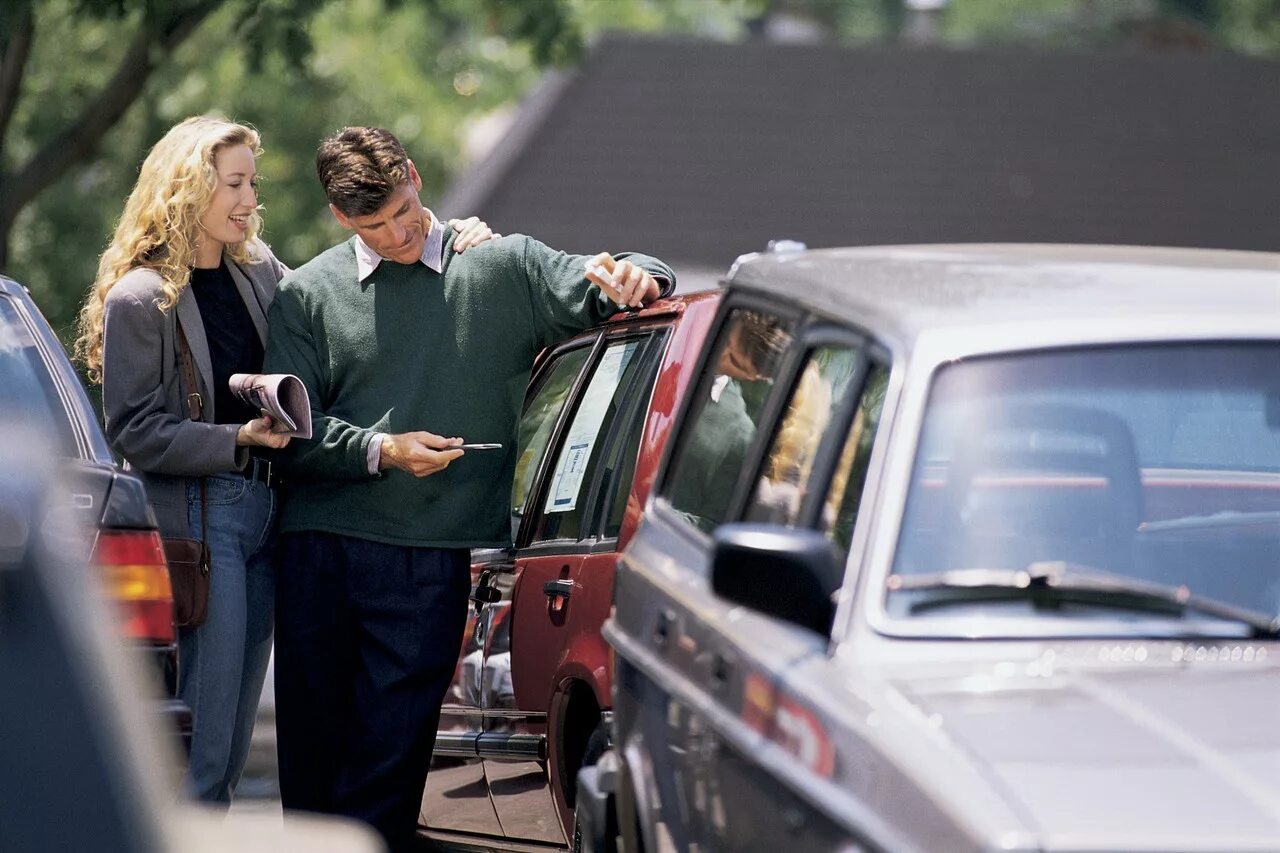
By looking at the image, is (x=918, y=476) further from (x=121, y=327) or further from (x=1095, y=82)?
(x=1095, y=82)

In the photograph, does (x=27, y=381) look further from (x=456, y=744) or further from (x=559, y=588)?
(x=456, y=744)

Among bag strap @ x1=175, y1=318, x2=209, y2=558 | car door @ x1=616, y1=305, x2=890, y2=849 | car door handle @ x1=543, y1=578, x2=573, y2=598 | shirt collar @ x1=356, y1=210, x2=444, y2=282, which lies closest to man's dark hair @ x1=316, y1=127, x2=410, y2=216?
shirt collar @ x1=356, y1=210, x2=444, y2=282

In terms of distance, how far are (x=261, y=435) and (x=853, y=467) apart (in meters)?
2.22

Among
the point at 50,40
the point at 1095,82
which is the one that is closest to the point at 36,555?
the point at 50,40

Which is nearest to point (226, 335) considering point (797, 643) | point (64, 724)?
point (797, 643)

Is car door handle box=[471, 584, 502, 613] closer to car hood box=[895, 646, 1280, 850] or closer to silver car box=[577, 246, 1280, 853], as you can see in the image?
silver car box=[577, 246, 1280, 853]

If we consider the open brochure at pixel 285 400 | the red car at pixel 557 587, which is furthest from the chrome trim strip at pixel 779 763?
the open brochure at pixel 285 400

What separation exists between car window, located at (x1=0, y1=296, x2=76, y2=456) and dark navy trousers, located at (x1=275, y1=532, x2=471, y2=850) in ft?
3.14

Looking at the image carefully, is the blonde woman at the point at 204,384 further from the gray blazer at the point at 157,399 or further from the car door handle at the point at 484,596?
the car door handle at the point at 484,596

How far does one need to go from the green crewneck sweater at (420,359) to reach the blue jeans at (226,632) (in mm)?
130

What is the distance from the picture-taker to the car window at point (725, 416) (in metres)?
4.44

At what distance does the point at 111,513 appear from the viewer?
15.7 feet

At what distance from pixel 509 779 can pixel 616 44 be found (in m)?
27.4

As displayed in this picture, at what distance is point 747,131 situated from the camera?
31078mm
